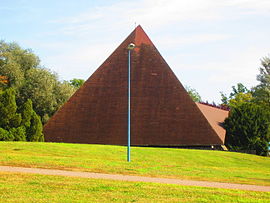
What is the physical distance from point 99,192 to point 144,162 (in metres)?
10.4

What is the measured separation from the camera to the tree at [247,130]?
120 feet

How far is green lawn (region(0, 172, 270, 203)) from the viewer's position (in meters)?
9.67

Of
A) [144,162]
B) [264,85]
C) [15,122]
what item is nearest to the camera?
[144,162]

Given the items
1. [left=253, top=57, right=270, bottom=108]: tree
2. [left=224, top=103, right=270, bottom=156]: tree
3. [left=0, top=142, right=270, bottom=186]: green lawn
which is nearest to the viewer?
[left=0, top=142, right=270, bottom=186]: green lawn

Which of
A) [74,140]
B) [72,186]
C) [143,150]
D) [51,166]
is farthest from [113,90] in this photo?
[72,186]

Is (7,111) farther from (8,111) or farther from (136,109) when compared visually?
(136,109)

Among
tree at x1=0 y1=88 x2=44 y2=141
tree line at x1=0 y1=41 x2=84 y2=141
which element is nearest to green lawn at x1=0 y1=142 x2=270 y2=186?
tree at x1=0 y1=88 x2=44 y2=141

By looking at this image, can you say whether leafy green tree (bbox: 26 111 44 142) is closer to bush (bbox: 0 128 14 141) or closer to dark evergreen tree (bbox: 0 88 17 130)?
dark evergreen tree (bbox: 0 88 17 130)

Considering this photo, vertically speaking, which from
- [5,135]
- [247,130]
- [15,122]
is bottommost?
[5,135]

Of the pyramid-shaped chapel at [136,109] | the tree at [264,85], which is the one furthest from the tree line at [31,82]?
the tree at [264,85]

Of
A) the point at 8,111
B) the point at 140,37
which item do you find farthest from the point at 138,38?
the point at 8,111

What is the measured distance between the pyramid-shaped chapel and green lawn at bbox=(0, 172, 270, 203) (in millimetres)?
18900

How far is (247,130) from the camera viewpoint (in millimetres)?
36812

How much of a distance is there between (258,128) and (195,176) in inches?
926
